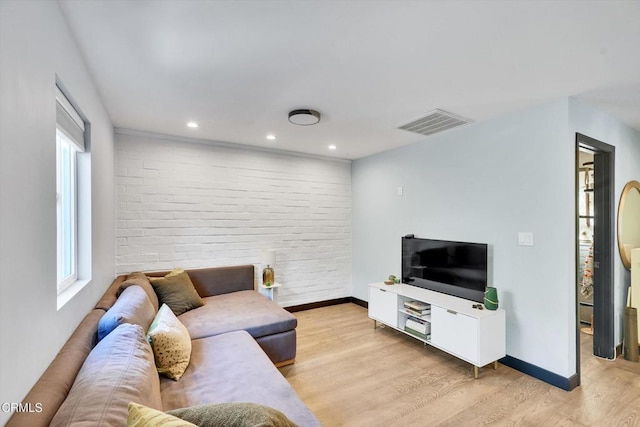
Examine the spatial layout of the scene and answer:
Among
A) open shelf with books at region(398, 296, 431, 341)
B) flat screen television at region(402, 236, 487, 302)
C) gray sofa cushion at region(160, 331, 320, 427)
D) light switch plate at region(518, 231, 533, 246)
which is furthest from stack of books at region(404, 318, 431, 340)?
gray sofa cushion at region(160, 331, 320, 427)

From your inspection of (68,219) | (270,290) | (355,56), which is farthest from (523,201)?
(68,219)

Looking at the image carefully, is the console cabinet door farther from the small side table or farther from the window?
the window

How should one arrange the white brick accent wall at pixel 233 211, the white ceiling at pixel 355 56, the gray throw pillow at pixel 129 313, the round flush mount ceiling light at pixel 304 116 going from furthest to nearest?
the white brick accent wall at pixel 233 211, the round flush mount ceiling light at pixel 304 116, the gray throw pillow at pixel 129 313, the white ceiling at pixel 355 56

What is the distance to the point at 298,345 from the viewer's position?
10.4ft

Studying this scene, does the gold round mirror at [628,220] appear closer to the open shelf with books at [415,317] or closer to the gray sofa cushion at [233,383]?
the open shelf with books at [415,317]

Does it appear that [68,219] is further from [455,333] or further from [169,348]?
[455,333]

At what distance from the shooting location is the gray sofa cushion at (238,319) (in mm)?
2492

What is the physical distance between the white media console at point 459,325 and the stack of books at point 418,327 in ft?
0.08

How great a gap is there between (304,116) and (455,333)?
2.39 metres

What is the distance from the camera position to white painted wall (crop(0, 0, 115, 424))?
91cm

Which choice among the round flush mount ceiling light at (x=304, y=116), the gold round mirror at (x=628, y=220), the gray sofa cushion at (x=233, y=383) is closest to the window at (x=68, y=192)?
the gray sofa cushion at (x=233, y=383)

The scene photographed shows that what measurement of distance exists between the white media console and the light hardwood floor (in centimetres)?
17

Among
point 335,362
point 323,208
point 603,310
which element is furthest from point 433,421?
point 323,208

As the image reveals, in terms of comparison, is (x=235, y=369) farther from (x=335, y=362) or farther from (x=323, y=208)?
(x=323, y=208)
